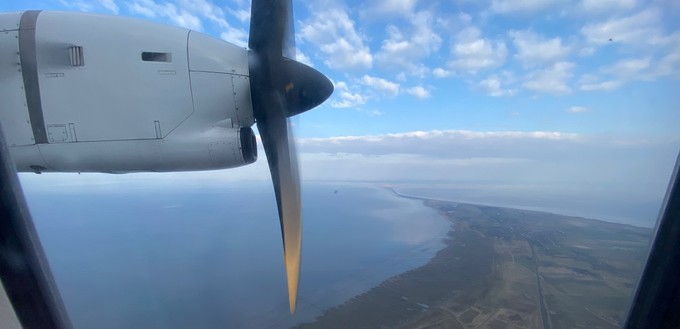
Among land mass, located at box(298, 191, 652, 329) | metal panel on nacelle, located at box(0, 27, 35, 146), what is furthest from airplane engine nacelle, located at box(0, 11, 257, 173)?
land mass, located at box(298, 191, 652, 329)

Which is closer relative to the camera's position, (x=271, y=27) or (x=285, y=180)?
(x=271, y=27)

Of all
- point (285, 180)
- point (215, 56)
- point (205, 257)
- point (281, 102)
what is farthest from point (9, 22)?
point (205, 257)

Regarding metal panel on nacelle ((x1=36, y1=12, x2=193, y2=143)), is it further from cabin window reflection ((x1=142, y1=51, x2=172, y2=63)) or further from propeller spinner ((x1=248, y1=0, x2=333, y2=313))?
propeller spinner ((x1=248, y1=0, x2=333, y2=313))

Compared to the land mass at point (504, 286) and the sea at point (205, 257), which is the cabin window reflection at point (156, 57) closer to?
the sea at point (205, 257)

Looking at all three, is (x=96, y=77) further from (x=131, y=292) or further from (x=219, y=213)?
(x=219, y=213)

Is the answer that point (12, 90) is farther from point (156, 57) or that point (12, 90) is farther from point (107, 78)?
point (156, 57)

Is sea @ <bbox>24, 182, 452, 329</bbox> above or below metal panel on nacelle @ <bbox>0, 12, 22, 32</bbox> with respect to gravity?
below
